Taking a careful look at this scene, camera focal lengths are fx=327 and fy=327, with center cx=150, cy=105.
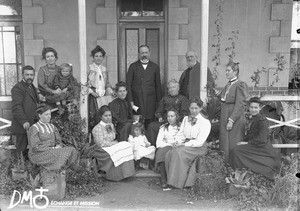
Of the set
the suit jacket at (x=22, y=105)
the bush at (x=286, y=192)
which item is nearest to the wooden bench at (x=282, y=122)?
the bush at (x=286, y=192)

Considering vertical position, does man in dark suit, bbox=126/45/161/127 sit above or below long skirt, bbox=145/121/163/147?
above

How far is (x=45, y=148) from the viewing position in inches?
176

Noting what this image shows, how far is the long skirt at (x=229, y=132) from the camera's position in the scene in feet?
15.6

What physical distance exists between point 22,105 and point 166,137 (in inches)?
86.9

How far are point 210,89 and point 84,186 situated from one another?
2373 millimetres

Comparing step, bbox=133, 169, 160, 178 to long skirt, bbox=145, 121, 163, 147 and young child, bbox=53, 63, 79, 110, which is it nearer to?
long skirt, bbox=145, 121, 163, 147

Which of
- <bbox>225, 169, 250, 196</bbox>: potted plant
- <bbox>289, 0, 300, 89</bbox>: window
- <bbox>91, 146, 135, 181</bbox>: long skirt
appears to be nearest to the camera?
<bbox>225, 169, 250, 196</bbox>: potted plant

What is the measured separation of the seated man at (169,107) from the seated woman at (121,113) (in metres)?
0.38

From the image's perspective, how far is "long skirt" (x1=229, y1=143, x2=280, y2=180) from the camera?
14.8 ft

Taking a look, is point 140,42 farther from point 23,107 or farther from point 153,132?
point 23,107

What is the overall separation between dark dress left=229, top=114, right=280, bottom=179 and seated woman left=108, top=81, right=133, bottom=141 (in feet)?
5.72

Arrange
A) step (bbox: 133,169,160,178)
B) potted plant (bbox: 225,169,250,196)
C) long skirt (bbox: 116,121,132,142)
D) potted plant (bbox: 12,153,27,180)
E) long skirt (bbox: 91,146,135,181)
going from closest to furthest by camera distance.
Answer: potted plant (bbox: 225,169,250,196)
potted plant (bbox: 12,153,27,180)
long skirt (bbox: 91,146,135,181)
step (bbox: 133,169,160,178)
long skirt (bbox: 116,121,132,142)

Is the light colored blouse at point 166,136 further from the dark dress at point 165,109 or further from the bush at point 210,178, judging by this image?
the bush at point 210,178

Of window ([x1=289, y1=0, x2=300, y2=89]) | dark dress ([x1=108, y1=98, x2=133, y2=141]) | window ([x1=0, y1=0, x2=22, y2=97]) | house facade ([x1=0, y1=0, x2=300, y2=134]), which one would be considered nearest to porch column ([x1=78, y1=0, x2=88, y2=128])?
dark dress ([x1=108, y1=98, x2=133, y2=141])
